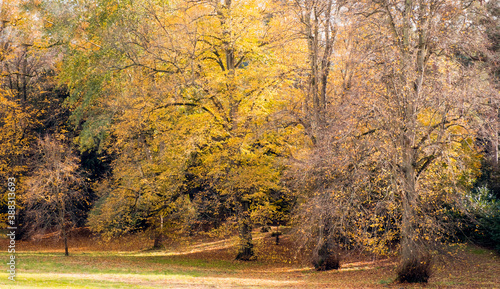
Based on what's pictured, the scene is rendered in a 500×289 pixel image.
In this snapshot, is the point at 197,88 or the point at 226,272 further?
the point at 197,88

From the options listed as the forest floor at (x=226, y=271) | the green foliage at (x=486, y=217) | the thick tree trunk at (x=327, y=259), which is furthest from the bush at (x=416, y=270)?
the green foliage at (x=486, y=217)

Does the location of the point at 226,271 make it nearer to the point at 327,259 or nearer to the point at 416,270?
the point at 327,259

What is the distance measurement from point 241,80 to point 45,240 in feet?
63.6

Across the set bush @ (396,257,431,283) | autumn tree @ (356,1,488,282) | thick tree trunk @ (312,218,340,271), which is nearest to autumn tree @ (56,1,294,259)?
thick tree trunk @ (312,218,340,271)

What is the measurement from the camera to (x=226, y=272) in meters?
16.5

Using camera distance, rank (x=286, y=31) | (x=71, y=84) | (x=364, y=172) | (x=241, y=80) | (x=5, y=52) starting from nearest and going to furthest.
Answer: (x=364, y=172) → (x=286, y=31) → (x=241, y=80) → (x=71, y=84) → (x=5, y=52)

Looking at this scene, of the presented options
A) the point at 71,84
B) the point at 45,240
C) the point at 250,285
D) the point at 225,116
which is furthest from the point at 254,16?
the point at 45,240

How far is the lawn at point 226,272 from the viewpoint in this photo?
12.3m

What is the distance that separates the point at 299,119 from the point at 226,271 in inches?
257

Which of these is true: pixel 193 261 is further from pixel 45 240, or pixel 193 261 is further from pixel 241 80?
pixel 45 240

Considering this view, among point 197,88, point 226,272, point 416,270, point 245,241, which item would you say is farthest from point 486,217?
point 197,88

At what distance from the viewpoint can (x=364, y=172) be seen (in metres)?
11.1

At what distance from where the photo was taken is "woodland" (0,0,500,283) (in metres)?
11.3

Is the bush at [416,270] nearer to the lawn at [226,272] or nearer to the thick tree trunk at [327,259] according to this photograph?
the lawn at [226,272]
